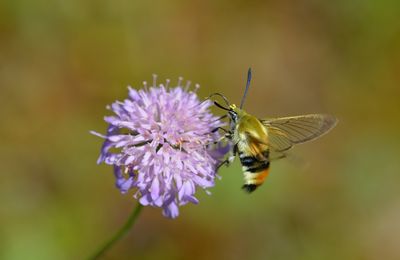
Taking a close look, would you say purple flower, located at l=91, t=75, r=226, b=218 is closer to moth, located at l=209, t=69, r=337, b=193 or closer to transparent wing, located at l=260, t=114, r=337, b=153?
moth, located at l=209, t=69, r=337, b=193

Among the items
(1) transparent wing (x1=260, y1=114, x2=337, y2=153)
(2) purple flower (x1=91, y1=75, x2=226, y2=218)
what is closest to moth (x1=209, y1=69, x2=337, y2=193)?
(1) transparent wing (x1=260, y1=114, x2=337, y2=153)

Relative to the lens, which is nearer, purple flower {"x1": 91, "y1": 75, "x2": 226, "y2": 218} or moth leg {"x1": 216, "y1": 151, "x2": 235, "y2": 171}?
purple flower {"x1": 91, "y1": 75, "x2": 226, "y2": 218}

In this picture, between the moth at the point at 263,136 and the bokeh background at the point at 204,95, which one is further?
the bokeh background at the point at 204,95

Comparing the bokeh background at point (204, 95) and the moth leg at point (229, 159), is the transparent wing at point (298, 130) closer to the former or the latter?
the moth leg at point (229, 159)

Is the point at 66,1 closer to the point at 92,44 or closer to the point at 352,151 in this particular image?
the point at 92,44

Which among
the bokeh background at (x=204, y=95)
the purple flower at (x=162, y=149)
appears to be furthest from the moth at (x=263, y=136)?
the bokeh background at (x=204, y=95)

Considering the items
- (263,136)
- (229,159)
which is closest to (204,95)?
(229,159)
